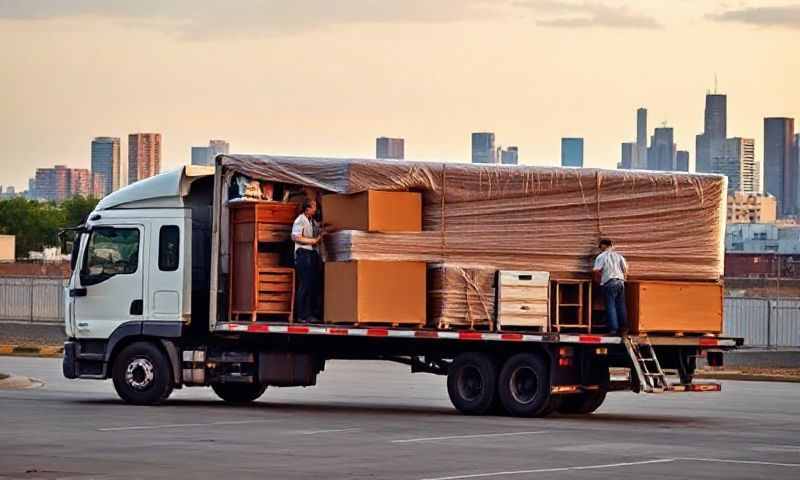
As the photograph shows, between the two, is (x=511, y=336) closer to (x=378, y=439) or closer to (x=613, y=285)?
(x=613, y=285)

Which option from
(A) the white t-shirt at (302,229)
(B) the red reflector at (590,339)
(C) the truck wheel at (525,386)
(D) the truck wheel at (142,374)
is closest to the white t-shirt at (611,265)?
(B) the red reflector at (590,339)

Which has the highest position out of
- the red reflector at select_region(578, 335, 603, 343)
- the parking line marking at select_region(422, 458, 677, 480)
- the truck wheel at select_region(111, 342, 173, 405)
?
the red reflector at select_region(578, 335, 603, 343)

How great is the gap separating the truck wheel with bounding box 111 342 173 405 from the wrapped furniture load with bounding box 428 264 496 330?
4.34 metres

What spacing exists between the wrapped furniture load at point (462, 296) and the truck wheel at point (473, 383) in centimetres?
53

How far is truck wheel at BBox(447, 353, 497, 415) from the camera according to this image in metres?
25.7

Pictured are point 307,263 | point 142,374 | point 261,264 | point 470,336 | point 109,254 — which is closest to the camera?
point 470,336

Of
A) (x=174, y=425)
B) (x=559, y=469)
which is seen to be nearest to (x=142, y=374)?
(x=174, y=425)

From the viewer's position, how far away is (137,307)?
2747 centimetres

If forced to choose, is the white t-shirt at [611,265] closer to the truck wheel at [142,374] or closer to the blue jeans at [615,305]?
the blue jeans at [615,305]

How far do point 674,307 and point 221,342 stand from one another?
6.85m

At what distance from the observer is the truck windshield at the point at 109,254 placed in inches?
1091

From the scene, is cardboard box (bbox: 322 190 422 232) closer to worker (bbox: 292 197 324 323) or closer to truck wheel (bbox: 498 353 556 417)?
worker (bbox: 292 197 324 323)

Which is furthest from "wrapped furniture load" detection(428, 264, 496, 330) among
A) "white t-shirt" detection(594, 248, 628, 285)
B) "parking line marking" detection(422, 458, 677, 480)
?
"parking line marking" detection(422, 458, 677, 480)

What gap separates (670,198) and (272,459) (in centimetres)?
1038
